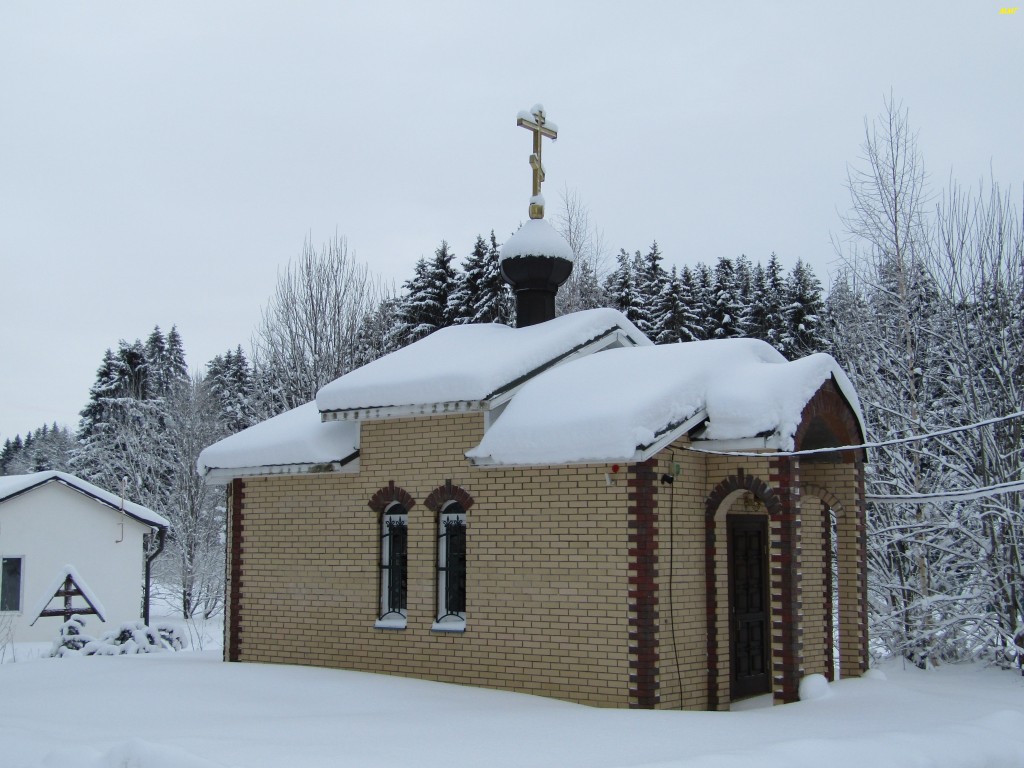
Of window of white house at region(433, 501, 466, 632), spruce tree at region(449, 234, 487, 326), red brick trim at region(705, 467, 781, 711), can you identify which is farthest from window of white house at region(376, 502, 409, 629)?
spruce tree at region(449, 234, 487, 326)

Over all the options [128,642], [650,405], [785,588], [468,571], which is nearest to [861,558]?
[785,588]

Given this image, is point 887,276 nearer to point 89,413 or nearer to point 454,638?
point 454,638

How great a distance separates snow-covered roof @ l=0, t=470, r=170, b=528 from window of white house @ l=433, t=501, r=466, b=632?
14.5m

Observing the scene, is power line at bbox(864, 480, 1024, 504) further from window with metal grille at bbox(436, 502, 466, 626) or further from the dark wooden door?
window with metal grille at bbox(436, 502, 466, 626)

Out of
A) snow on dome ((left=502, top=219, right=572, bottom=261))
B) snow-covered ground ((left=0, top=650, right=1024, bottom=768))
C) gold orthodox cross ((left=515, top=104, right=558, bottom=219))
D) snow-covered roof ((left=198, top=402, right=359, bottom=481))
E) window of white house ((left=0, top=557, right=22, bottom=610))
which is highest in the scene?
gold orthodox cross ((left=515, top=104, right=558, bottom=219))

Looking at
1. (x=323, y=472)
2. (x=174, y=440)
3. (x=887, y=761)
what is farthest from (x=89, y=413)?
(x=887, y=761)

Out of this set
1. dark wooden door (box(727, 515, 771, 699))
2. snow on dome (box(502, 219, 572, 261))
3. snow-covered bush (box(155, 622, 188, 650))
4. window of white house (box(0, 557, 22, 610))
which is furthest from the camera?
window of white house (box(0, 557, 22, 610))

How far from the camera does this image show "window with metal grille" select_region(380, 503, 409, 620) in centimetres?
1048

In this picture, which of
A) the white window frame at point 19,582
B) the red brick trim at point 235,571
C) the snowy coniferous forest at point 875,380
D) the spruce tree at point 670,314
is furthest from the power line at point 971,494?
the spruce tree at point 670,314

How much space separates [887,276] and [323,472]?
28.3 feet

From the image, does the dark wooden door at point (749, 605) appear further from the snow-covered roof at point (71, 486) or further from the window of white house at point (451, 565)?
the snow-covered roof at point (71, 486)

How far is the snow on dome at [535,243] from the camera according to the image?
11922 millimetres

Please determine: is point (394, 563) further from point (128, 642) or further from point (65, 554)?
point (65, 554)

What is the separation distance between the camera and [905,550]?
13.3 metres
